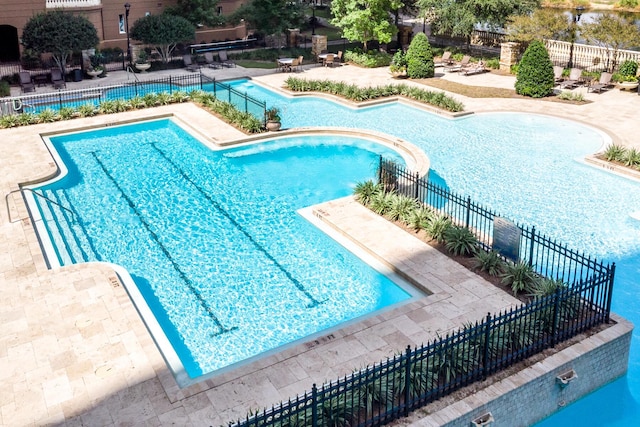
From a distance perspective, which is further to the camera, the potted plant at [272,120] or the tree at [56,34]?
the tree at [56,34]

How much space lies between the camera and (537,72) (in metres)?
31.1

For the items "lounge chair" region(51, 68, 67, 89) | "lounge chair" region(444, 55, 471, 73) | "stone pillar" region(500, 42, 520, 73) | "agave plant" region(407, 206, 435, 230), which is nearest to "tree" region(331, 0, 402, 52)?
"lounge chair" region(444, 55, 471, 73)

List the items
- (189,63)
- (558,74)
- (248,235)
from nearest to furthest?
(248,235) → (558,74) → (189,63)

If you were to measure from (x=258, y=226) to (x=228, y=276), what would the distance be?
294cm

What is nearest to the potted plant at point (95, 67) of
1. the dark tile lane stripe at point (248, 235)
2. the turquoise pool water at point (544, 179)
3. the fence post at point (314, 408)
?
the turquoise pool water at point (544, 179)

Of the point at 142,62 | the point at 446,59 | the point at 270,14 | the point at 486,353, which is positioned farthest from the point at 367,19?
the point at 486,353

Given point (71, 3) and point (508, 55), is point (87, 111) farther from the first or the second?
point (508, 55)

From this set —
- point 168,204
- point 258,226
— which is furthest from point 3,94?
point 258,226

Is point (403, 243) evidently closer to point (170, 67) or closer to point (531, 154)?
point (531, 154)

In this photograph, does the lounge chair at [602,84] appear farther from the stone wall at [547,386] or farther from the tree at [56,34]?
the tree at [56,34]

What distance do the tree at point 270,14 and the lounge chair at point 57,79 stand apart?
476 inches

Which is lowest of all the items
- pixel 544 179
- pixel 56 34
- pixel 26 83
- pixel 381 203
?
pixel 544 179

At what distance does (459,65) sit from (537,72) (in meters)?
7.65

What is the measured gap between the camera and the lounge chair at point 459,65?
3691cm
